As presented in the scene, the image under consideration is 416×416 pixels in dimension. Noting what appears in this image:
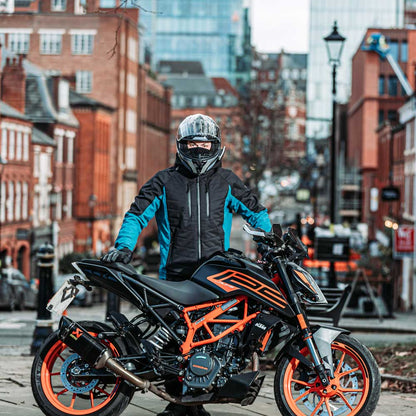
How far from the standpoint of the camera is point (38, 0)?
5450cm

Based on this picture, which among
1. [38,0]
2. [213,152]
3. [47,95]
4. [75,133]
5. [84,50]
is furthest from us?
[84,50]

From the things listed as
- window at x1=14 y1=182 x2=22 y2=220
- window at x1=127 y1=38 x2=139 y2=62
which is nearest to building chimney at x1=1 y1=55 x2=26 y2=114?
window at x1=14 y1=182 x2=22 y2=220

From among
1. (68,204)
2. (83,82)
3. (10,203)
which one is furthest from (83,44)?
(10,203)

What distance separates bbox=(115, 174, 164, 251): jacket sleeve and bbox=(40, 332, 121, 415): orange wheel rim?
1.96ft

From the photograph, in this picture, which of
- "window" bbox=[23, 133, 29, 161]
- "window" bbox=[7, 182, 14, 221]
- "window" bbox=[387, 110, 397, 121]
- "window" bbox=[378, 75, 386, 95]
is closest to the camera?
"window" bbox=[7, 182, 14, 221]

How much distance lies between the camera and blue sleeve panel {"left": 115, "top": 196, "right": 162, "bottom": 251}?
6177 millimetres

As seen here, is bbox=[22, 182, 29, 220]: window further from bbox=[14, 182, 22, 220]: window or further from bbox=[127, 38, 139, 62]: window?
bbox=[127, 38, 139, 62]: window

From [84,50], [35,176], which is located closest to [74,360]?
[35,176]

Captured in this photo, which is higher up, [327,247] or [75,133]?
[75,133]

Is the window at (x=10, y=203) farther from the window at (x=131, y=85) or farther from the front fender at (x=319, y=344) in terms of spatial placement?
the front fender at (x=319, y=344)

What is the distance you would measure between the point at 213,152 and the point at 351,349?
146 cm

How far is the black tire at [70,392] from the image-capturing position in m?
6.07

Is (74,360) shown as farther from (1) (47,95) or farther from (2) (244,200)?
(1) (47,95)

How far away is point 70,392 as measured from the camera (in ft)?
20.4
